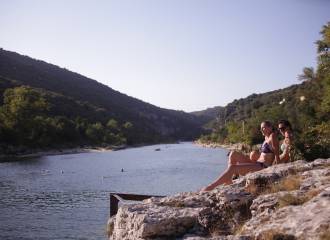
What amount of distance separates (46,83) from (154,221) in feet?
376

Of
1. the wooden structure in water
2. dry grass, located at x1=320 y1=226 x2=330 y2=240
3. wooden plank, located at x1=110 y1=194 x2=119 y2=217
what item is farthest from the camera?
wooden plank, located at x1=110 y1=194 x2=119 y2=217

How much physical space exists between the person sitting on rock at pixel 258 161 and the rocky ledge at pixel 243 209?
0.74 m

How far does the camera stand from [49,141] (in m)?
59.4

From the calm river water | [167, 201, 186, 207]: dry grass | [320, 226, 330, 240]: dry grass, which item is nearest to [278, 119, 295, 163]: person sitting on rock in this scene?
[167, 201, 186, 207]: dry grass

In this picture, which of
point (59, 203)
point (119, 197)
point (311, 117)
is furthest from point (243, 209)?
point (311, 117)

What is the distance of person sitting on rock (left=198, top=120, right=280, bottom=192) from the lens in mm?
5332

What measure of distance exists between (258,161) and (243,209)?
6.77 feet

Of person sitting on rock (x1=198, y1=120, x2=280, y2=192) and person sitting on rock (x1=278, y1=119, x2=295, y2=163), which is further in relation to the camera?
person sitting on rock (x1=278, y1=119, x2=295, y2=163)

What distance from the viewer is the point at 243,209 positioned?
409 cm

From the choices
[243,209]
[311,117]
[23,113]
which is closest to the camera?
[243,209]

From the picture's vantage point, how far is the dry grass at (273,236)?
2.68 meters

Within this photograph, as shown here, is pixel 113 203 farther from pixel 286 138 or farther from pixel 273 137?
pixel 286 138

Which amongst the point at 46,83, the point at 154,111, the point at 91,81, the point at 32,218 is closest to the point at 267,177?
the point at 32,218

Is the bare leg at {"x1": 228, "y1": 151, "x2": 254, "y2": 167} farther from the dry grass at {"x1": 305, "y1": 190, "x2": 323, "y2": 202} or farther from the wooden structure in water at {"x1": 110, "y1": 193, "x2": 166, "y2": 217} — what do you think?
the wooden structure in water at {"x1": 110, "y1": 193, "x2": 166, "y2": 217}
